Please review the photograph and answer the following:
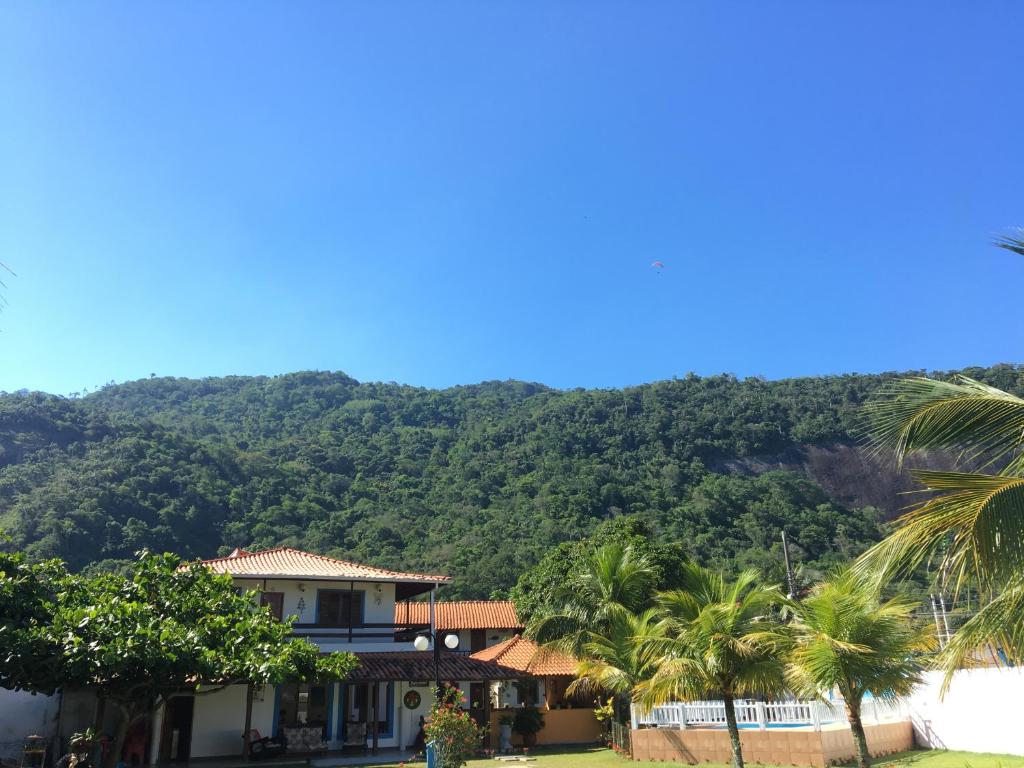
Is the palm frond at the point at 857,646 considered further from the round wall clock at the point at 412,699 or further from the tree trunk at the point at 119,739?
the round wall clock at the point at 412,699

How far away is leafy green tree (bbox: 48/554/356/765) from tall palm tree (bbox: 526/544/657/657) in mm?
9031

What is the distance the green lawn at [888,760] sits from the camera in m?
14.8

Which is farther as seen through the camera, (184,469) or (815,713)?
(184,469)

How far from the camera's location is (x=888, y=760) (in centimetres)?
1662

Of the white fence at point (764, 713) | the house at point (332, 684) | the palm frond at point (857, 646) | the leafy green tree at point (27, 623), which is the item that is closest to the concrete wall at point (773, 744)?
the white fence at point (764, 713)

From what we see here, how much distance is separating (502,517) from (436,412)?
43.0 meters

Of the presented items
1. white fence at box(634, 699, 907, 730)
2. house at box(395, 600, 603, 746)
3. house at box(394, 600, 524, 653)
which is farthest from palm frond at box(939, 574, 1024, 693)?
house at box(394, 600, 524, 653)

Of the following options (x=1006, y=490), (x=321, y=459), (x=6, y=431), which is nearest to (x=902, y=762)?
(x=1006, y=490)

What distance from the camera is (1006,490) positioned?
19.8 feet

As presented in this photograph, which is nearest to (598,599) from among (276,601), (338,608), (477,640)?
(338,608)

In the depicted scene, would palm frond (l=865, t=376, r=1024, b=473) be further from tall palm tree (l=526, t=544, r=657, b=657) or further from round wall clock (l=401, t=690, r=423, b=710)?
round wall clock (l=401, t=690, r=423, b=710)

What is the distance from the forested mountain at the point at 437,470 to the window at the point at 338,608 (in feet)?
113

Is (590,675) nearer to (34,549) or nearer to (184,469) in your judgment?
(34,549)

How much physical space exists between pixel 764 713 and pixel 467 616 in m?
25.4
